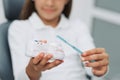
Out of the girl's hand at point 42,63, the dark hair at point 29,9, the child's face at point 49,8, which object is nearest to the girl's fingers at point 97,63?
the girl's hand at point 42,63

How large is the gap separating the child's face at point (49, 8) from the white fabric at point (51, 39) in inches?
1.8

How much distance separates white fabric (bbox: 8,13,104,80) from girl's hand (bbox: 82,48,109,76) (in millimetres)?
263

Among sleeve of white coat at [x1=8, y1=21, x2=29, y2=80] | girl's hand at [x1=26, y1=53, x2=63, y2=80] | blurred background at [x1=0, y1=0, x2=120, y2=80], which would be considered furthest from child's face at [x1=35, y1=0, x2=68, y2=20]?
blurred background at [x1=0, y1=0, x2=120, y2=80]

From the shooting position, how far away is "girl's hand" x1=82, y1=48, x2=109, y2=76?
1.04 metres

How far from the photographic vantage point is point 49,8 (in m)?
1.43

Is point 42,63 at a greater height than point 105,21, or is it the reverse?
point 42,63

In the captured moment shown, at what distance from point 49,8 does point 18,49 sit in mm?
243

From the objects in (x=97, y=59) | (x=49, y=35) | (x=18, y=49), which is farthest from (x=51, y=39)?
(x=97, y=59)

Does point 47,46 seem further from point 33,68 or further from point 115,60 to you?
point 115,60

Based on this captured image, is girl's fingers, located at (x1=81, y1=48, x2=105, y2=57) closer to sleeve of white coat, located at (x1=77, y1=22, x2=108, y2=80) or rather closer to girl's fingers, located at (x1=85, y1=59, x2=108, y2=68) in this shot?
girl's fingers, located at (x1=85, y1=59, x2=108, y2=68)

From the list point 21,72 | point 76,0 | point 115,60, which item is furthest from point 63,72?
point 76,0

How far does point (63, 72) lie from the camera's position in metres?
1.39

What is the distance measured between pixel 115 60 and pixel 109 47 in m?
0.11

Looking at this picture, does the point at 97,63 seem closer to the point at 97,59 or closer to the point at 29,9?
the point at 97,59
